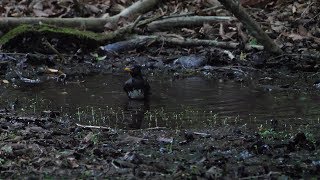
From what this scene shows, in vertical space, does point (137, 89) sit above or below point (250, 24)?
below

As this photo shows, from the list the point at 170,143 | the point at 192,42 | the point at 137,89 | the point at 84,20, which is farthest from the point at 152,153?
the point at 84,20

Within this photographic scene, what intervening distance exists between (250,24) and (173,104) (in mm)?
2744

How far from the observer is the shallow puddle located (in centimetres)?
727

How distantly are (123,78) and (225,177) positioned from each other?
6.05 meters

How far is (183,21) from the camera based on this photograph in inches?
552

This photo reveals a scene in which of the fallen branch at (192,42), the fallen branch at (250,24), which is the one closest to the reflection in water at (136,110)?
the fallen branch at (250,24)

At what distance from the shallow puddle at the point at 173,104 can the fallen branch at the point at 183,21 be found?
3.59 metres

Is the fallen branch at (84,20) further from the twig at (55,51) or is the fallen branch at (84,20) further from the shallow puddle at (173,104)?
the shallow puddle at (173,104)

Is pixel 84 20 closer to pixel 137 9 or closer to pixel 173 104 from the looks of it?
pixel 137 9

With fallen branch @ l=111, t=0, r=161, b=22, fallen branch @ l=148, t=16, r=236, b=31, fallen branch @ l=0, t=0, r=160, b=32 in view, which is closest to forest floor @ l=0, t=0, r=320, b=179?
fallen branch @ l=0, t=0, r=160, b=32

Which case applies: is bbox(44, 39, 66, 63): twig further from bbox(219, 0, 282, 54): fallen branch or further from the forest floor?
bbox(219, 0, 282, 54): fallen branch

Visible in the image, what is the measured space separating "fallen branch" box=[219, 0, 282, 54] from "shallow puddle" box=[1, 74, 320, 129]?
1140 millimetres

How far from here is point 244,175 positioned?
502cm

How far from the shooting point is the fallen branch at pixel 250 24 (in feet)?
32.7
